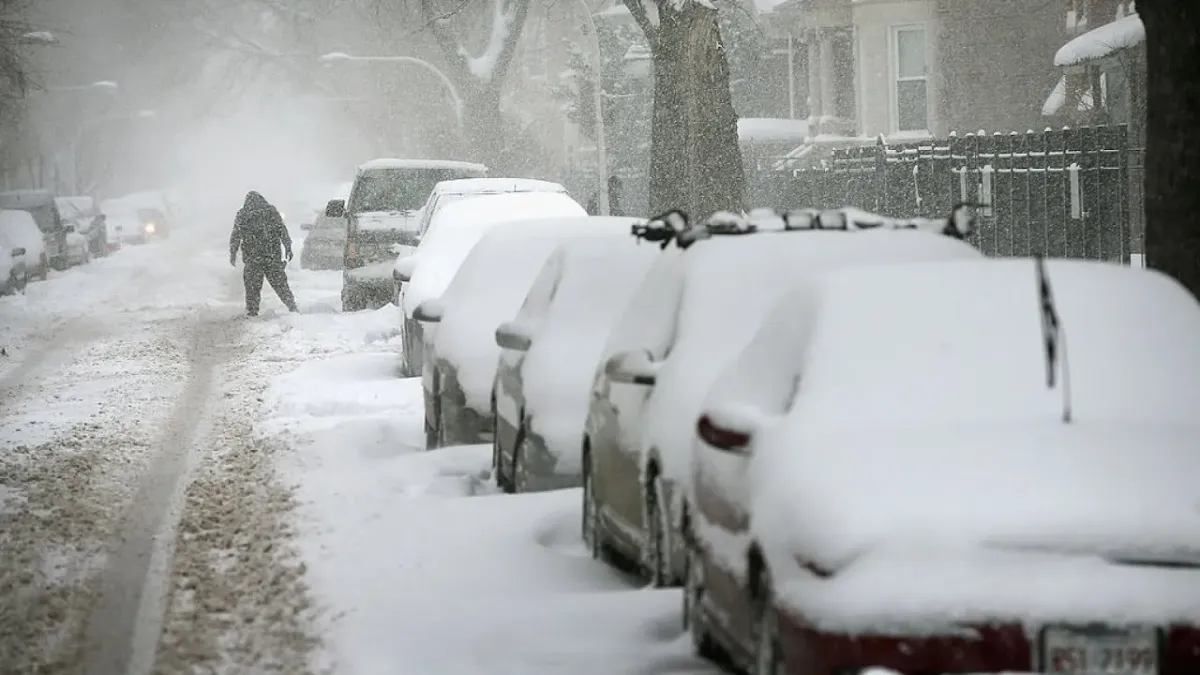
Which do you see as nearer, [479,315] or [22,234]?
[479,315]

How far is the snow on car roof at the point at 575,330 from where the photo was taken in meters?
10.4

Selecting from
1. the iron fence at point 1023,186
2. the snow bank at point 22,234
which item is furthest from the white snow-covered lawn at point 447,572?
the snow bank at point 22,234

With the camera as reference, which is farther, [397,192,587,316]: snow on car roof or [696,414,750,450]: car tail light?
[397,192,587,316]: snow on car roof

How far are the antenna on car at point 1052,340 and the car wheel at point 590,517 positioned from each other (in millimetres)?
3447

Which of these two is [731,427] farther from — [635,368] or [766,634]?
[635,368]

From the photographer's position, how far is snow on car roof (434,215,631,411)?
12750 mm

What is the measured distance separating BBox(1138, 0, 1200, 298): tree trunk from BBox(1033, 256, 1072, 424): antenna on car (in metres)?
4.07

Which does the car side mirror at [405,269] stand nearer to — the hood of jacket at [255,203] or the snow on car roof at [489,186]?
the snow on car roof at [489,186]

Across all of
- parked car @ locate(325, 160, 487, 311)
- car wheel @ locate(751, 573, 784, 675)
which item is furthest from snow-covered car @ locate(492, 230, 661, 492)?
parked car @ locate(325, 160, 487, 311)

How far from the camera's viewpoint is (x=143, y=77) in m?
82.6

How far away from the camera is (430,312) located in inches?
555

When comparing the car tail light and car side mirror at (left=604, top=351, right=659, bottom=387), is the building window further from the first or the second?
the car tail light

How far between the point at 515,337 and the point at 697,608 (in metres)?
3.94

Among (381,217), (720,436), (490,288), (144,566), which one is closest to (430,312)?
(490,288)
